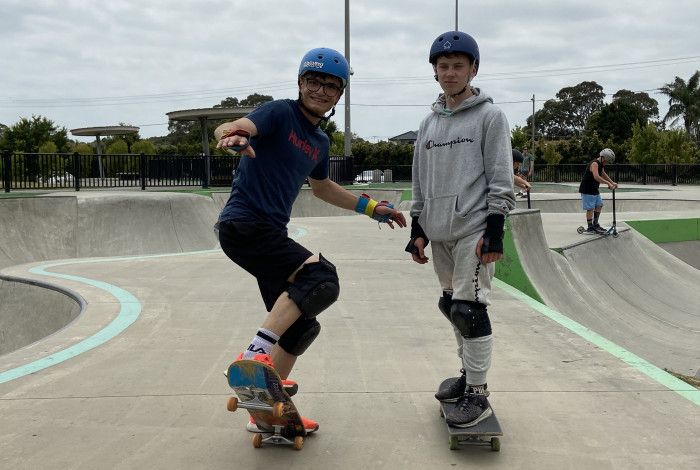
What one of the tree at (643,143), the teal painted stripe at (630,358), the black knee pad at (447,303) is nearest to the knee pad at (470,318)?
the black knee pad at (447,303)

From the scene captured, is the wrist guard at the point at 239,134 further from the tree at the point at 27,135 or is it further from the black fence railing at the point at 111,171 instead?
the tree at the point at 27,135

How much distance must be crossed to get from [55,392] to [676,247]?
542 inches

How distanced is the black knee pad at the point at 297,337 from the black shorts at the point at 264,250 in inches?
6.9

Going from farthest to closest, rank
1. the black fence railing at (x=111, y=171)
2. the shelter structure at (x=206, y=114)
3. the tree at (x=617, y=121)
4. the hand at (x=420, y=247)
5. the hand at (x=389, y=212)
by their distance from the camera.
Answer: the tree at (x=617, y=121), the shelter structure at (x=206, y=114), the black fence railing at (x=111, y=171), the hand at (x=389, y=212), the hand at (x=420, y=247)

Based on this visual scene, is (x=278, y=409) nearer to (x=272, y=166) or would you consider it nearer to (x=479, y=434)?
(x=479, y=434)

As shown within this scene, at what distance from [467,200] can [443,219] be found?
0.15m

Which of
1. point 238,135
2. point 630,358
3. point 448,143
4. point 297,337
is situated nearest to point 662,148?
point 630,358

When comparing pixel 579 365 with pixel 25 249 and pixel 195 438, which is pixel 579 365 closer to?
pixel 195 438

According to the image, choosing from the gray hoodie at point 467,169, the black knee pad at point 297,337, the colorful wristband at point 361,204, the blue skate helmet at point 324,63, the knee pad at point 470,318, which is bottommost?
the black knee pad at point 297,337

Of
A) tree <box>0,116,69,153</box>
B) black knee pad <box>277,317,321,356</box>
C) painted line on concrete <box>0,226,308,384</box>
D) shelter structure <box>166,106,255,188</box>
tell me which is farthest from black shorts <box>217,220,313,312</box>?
tree <box>0,116,69,153</box>

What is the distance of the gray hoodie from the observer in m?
3.06

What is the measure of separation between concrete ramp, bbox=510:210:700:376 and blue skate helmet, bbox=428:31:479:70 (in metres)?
4.62

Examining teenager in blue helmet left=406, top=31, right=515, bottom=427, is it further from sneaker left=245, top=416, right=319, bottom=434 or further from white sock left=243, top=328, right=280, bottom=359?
white sock left=243, top=328, right=280, bottom=359

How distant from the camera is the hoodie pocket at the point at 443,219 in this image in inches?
122
